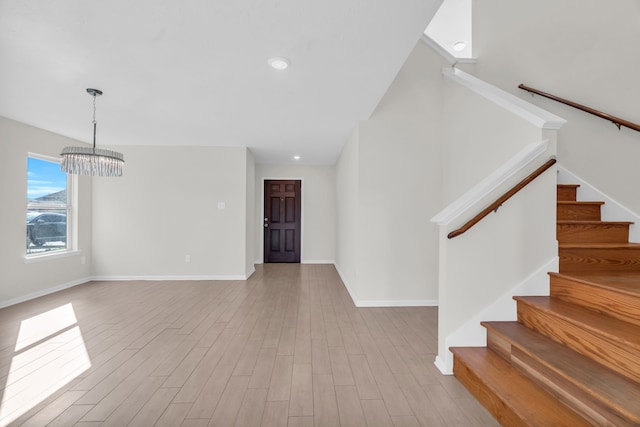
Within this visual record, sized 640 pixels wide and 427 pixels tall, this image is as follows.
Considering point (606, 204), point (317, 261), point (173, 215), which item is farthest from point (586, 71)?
point (173, 215)

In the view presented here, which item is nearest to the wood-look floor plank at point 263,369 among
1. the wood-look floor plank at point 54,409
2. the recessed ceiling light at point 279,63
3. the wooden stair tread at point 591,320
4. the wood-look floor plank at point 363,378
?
the wood-look floor plank at point 363,378

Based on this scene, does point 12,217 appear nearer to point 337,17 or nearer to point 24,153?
point 24,153

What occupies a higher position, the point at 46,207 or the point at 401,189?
the point at 401,189

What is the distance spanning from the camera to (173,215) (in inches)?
208

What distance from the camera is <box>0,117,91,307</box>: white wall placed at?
3.73 meters

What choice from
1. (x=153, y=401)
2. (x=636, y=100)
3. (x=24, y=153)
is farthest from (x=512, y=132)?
(x=24, y=153)

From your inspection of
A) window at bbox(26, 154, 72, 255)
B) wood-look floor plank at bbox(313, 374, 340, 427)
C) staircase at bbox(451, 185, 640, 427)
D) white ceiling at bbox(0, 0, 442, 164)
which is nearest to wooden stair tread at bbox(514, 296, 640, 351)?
staircase at bbox(451, 185, 640, 427)

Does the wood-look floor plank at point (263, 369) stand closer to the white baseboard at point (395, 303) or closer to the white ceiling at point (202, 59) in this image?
the white baseboard at point (395, 303)

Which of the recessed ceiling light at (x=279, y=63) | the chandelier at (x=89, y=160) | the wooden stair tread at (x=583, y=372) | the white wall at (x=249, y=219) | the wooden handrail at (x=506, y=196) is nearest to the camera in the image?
the wooden stair tread at (x=583, y=372)

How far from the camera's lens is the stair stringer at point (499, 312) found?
214 cm

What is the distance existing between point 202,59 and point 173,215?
3.61m

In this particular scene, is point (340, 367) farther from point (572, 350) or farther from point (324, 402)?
point (572, 350)

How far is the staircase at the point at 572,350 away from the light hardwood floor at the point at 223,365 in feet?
0.78

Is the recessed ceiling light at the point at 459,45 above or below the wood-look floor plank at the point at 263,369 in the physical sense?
above
